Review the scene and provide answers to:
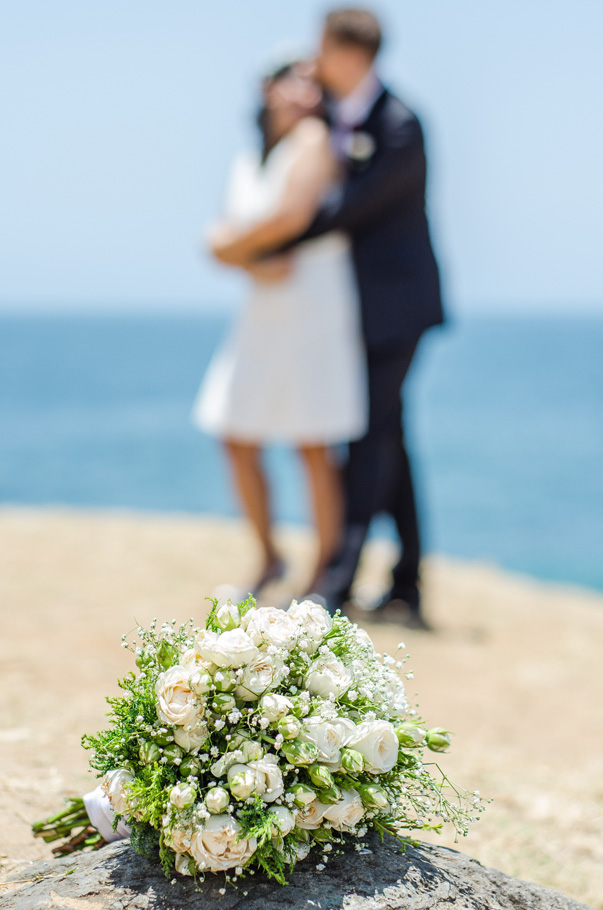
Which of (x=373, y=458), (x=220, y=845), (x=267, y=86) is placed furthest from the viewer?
(x=373, y=458)

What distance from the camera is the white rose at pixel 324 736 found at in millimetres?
1561

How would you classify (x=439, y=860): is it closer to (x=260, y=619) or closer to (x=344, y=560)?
(x=260, y=619)

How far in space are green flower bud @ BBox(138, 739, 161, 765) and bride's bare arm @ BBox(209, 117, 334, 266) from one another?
9.87ft

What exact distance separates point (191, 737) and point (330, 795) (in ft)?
0.78

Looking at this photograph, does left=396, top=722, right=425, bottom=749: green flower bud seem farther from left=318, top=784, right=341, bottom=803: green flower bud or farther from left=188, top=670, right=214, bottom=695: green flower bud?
left=188, top=670, right=214, bottom=695: green flower bud

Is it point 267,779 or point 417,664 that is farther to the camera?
point 417,664

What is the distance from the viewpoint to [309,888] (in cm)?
157

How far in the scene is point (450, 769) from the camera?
10.6 feet

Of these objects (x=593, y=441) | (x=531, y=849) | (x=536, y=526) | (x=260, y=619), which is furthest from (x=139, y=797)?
(x=593, y=441)

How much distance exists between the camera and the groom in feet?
13.7

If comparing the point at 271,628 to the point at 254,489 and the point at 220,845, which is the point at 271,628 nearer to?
the point at 220,845

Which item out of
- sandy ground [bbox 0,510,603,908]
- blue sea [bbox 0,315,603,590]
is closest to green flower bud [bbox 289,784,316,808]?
sandy ground [bbox 0,510,603,908]

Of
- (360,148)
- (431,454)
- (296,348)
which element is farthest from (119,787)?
(431,454)

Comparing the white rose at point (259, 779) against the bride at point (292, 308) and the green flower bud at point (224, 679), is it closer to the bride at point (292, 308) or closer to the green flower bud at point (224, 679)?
the green flower bud at point (224, 679)
